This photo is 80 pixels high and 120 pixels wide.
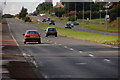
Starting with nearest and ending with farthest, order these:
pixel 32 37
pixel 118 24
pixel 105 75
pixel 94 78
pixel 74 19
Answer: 1. pixel 94 78
2. pixel 105 75
3. pixel 32 37
4. pixel 118 24
5. pixel 74 19

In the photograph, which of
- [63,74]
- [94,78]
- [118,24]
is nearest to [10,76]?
[63,74]

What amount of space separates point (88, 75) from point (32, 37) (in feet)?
106

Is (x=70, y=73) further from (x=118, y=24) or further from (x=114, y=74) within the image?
(x=118, y=24)

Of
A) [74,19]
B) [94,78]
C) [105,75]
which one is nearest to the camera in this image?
[94,78]

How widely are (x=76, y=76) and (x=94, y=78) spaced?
1045mm

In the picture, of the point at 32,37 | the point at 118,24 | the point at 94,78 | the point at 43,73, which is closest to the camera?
the point at 94,78

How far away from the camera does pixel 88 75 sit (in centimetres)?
1612

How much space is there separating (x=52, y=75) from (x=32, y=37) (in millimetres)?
31723

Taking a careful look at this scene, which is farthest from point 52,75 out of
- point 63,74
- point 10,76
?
point 10,76

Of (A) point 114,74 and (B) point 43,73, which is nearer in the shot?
(A) point 114,74

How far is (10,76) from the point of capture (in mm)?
16047

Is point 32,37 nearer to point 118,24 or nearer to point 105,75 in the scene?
point 105,75

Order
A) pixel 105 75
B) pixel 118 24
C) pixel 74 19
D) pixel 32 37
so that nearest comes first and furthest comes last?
1. pixel 105 75
2. pixel 32 37
3. pixel 118 24
4. pixel 74 19

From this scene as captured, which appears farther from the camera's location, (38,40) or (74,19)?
(74,19)
